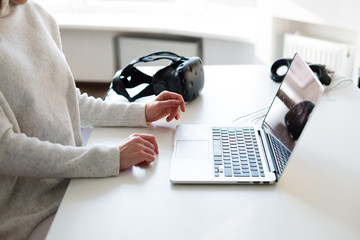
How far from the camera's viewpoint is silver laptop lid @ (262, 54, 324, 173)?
0.98 meters

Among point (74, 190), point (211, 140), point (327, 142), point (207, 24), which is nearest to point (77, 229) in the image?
point (74, 190)

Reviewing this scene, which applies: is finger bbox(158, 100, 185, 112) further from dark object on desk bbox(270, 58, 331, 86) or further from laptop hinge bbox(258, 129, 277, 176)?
dark object on desk bbox(270, 58, 331, 86)

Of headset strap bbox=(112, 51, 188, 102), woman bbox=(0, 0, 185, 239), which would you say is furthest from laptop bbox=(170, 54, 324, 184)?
headset strap bbox=(112, 51, 188, 102)

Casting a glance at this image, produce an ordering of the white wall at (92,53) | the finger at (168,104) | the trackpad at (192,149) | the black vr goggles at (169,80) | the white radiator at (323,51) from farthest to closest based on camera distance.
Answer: the white wall at (92,53)
the white radiator at (323,51)
the black vr goggles at (169,80)
the finger at (168,104)
the trackpad at (192,149)

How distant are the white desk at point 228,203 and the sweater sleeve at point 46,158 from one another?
0.09ft

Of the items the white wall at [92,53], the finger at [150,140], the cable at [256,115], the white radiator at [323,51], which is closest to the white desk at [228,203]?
the finger at [150,140]

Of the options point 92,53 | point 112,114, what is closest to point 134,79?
point 112,114

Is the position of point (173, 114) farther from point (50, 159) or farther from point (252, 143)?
point (50, 159)

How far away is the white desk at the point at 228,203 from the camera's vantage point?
82 cm

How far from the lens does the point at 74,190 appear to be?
3.12 ft

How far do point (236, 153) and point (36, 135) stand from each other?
1.51ft

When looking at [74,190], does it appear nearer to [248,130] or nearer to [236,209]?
[236,209]

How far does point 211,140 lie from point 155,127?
0.61 ft

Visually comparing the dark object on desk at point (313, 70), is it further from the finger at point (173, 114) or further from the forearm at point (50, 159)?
the forearm at point (50, 159)
